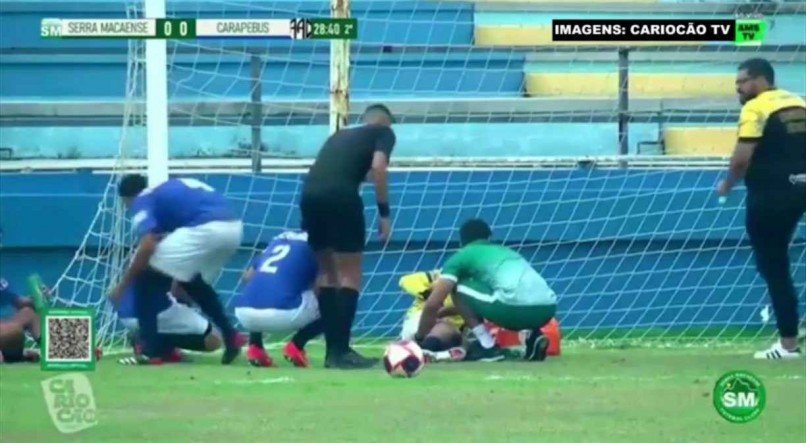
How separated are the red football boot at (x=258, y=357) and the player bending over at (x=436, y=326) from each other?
100 centimetres

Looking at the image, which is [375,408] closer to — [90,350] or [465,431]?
[465,431]

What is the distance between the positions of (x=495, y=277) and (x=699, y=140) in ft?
14.4

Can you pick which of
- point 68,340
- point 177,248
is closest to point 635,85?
point 177,248

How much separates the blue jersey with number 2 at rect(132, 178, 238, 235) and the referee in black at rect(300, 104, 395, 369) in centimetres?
70

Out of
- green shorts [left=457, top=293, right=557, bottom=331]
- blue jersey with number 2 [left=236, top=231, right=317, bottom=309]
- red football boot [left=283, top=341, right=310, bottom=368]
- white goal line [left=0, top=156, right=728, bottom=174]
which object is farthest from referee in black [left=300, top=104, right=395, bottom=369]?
white goal line [left=0, top=156, right=728, bottom=174]

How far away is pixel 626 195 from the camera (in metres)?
15.8

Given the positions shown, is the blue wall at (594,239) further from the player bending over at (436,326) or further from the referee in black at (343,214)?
the referee in black at (343,214)

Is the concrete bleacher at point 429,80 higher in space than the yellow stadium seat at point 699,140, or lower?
higher

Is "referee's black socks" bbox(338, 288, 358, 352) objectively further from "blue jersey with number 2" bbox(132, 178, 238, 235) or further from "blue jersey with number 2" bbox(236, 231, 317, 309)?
"blue jersey with number 2" bbox(132, 178, 238, 235)

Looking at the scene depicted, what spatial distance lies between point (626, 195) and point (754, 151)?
298 cm

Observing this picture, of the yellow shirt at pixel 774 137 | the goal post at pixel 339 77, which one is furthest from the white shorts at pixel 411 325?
the yellow shirt at pixel 774 137

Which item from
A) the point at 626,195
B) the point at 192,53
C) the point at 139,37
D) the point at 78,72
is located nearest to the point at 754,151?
the point at 626,195

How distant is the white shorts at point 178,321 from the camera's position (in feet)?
42.2

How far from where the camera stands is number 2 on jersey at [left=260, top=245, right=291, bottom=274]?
12.7 metres
